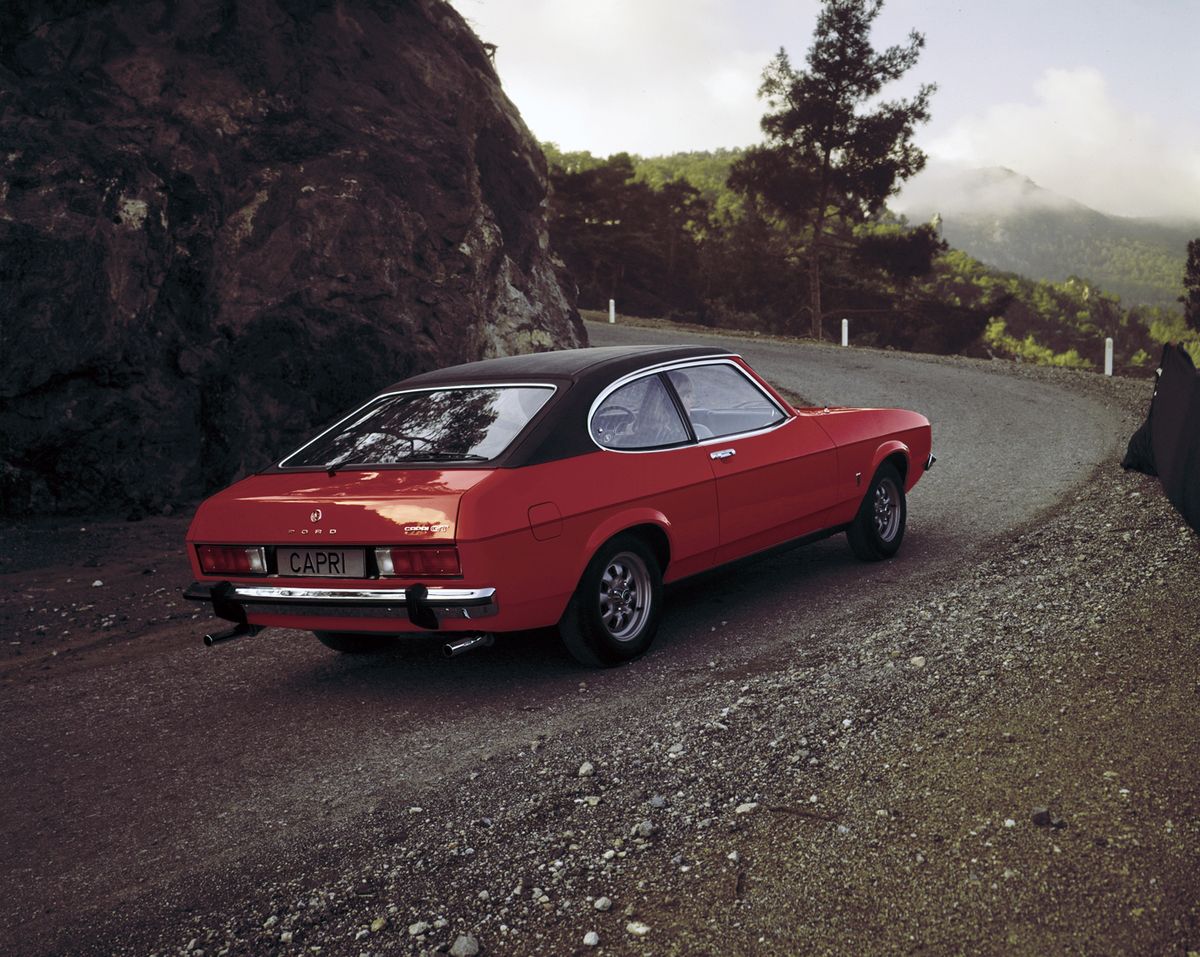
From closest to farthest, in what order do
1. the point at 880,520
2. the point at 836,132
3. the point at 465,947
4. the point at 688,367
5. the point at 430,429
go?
the point at 465,947 → the point at 430,429 → the point at 688,367 → the point at 880,520 → the point at 836,132

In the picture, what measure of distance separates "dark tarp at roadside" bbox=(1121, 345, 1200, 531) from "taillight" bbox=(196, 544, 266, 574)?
5132mm

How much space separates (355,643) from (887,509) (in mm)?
3472

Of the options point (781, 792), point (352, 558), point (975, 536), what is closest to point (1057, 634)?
point (781, 792)

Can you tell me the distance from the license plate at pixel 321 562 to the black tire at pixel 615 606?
961 mm

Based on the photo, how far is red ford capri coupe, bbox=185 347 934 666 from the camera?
14.6 ft

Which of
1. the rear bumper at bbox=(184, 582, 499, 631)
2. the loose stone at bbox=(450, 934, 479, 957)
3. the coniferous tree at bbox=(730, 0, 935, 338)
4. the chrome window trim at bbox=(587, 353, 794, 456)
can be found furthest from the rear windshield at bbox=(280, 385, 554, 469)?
the coniferous tree at bbox=(730, 0, 935, 338)

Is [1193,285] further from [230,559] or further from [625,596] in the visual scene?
[230,559]

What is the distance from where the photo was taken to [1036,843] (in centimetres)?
306

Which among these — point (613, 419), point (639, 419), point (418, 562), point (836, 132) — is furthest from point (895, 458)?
point (836, 132)

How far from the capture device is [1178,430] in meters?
6.69

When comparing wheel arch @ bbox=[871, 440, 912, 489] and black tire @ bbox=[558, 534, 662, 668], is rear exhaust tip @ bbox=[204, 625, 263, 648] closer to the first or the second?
black tire @ bbox=[558, 534, 662, 668]

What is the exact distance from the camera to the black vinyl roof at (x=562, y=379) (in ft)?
15.8

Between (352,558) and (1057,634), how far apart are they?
10.4 feet

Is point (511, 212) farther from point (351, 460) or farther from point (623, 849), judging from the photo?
point (623, 849)
